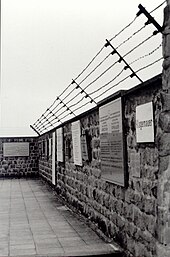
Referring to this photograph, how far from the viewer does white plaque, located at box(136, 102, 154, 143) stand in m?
3.41

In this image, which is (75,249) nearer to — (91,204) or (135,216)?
(135,216)

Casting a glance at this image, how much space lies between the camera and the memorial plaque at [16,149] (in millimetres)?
17391

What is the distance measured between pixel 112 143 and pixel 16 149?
1318 centimetres

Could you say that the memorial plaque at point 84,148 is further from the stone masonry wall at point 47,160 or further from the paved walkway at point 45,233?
the stone masonry wall at point 47,160

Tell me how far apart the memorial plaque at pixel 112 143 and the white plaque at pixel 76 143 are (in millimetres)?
1608

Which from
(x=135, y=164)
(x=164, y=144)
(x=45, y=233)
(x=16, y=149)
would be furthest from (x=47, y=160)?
(x=164, y=144)

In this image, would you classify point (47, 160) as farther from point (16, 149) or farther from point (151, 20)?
point (151, 20)

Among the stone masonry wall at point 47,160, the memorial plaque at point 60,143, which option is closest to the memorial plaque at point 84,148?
the memorial plaque at point 60,143

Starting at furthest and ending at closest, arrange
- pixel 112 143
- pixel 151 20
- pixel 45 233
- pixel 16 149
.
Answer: pixel 16 149 < pixel 45 233 < pixel 112 143 < pixel 151 20

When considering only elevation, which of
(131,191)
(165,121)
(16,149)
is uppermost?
(16,149)

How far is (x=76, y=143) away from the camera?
7.03 m

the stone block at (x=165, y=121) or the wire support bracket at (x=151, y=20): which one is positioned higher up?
the wire support bracket at (x=151, y=20)

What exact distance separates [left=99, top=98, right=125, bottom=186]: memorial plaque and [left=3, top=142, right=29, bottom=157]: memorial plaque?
12603 millimetres

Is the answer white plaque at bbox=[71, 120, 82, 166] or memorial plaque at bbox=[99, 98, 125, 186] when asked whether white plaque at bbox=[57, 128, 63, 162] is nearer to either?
white plaque at bbox=[71, 120, 82, 166]
